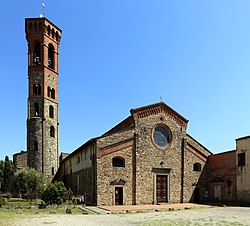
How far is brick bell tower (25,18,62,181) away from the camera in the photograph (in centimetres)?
4306

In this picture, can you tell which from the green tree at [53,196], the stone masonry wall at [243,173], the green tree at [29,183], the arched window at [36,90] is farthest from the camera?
the arched window at [36,90]

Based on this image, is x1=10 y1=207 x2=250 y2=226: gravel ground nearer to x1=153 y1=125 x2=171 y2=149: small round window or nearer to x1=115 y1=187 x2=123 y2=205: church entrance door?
x1=115 y1=187 x2=123 y2=205: church entrance door

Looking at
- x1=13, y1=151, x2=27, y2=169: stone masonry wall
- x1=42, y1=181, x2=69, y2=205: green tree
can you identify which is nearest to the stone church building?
x1=42, y1=181, x2=69, y2=205: green tree

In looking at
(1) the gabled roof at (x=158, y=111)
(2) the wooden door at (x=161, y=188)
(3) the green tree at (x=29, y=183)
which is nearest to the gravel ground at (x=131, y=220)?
(2) the wooden door at (x=161, y=188)

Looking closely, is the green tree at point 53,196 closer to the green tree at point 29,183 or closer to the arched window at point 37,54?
the green tree at point 29,183

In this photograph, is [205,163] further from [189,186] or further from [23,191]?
[23,191]

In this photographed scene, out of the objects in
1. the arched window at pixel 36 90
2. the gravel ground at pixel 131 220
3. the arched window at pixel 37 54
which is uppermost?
the arched window at pixel 37 54

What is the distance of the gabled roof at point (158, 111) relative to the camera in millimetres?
32812

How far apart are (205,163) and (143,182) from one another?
8.97m

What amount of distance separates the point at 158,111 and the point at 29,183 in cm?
1888

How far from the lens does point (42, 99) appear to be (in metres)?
44.3

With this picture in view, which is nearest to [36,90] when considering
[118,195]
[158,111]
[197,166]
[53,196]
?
[158,111]

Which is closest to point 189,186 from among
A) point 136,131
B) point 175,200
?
point 175,200

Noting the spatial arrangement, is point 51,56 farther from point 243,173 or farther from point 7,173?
point 243,173
